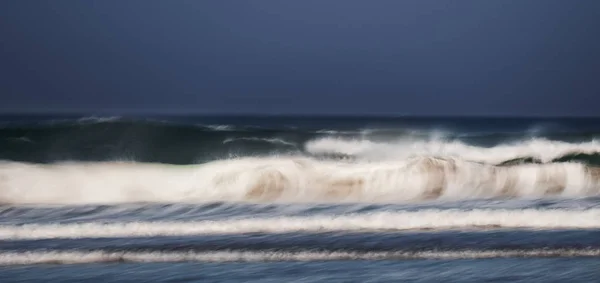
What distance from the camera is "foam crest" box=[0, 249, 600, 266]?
5.14 m

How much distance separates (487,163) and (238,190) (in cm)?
310

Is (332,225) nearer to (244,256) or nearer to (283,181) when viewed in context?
(244,256)

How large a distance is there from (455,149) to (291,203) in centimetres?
361

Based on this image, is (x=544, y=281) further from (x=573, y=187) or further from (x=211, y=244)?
Answer: (x=573, y=187)

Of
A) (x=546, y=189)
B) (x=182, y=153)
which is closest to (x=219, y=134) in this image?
(x=182, y=153)

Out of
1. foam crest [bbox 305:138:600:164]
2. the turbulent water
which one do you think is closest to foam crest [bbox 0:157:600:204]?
the turbulent water

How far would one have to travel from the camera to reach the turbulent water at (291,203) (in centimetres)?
502

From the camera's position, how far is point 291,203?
7.46 meters

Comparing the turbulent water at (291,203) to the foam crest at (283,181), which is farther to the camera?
the foam crest at (283,181)

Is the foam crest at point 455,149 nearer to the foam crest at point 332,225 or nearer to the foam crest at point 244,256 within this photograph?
the foam crest at point 332,225

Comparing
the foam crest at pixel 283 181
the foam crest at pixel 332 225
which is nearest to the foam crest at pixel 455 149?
the foam crest at pixel 283 181

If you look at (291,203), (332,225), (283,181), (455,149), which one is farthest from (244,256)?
(455,149)

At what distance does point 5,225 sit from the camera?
20.4 feet

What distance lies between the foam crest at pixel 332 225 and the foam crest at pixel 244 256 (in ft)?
2.20
